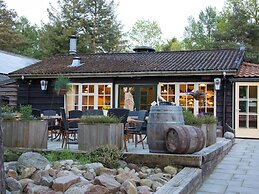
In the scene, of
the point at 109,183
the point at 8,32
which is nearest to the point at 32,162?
the point at 109,183

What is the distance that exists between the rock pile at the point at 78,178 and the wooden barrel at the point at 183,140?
0.90 feet

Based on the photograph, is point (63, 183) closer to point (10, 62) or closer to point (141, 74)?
point (141, 74)

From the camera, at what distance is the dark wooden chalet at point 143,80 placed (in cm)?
1027

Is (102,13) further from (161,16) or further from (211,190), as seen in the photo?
(211,190)

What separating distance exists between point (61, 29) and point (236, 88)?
647 inches

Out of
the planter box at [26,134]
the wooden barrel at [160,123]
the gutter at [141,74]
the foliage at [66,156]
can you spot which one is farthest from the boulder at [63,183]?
the gutter at [141,74]

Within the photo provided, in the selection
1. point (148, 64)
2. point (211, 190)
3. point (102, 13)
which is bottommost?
point (211, 190)

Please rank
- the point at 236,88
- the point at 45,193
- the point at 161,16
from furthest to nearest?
the point at 161,16 < the point at 236,88 < the point at 45,193

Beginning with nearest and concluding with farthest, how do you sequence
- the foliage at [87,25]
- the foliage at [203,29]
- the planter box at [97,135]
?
the planter box at [97,135] < the foliage at [87,25] < the foliage at [203,29]

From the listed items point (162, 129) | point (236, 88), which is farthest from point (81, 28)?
point (162, 129)

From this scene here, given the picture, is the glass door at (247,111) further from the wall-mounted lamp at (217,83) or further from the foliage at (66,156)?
the foliage at (66,156)

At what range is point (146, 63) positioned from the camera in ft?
39.0

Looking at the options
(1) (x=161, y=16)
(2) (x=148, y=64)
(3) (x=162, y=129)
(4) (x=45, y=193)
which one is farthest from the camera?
(1) (x=161, y=16)

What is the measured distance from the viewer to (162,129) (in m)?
4.37
